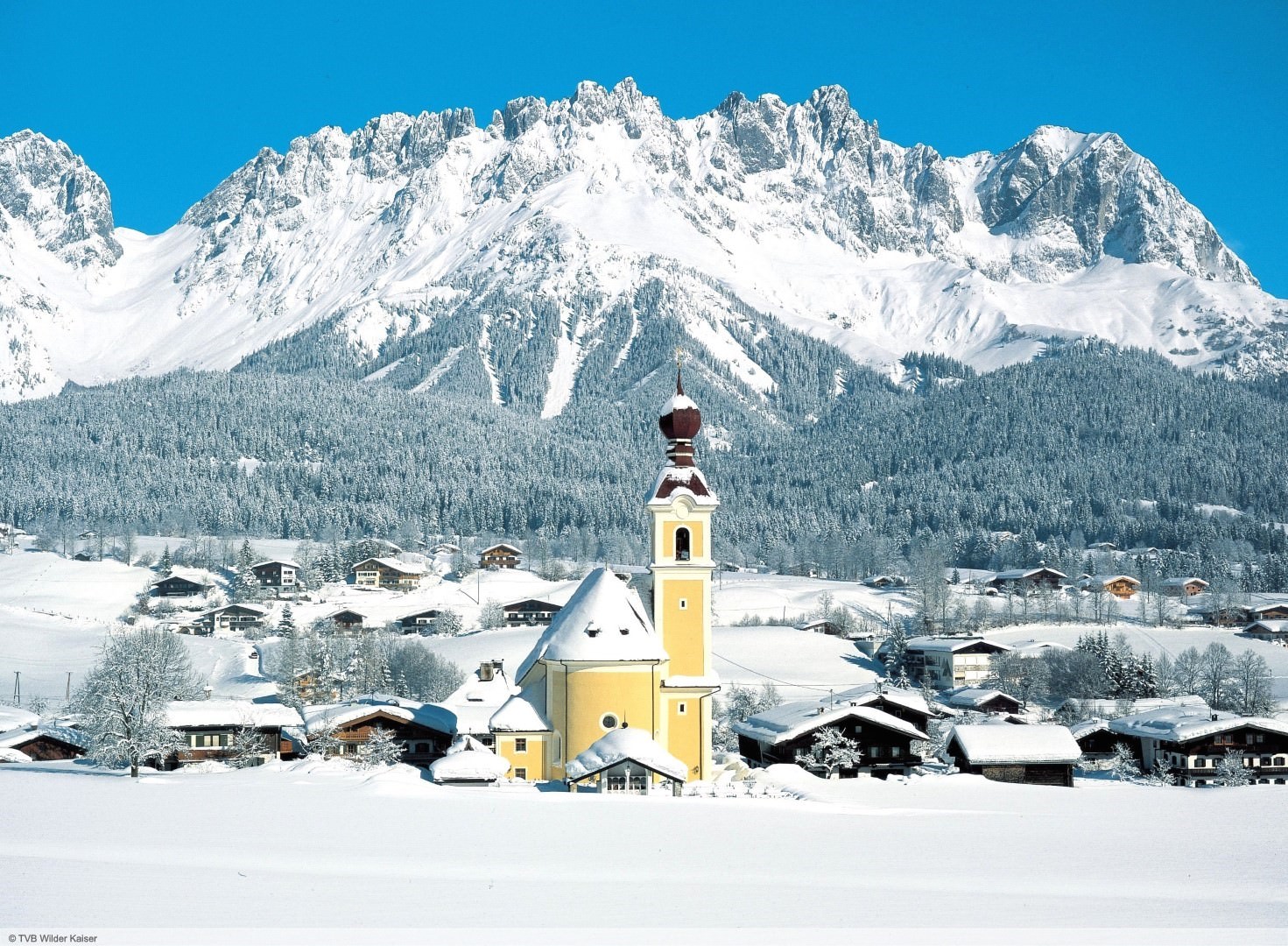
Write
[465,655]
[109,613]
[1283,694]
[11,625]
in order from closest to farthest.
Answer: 1. [1283,694]
2. [465,655]
3. [11,625]
4. [109,613]

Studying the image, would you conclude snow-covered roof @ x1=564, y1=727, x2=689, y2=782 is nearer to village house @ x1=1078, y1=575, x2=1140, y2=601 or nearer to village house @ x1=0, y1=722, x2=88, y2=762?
village house @ x1=0, y1=722, x2=88, y2=762

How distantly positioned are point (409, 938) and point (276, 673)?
265 ft

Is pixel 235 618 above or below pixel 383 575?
below

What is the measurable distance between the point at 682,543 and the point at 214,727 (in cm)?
2272

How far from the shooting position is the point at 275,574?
159 meters

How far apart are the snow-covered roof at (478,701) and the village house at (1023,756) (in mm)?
19786

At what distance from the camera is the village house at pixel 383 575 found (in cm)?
15738

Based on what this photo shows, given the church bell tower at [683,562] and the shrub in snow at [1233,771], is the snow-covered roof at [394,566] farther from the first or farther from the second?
the shrub in snow at [1233,771]

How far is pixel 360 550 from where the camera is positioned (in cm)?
16775

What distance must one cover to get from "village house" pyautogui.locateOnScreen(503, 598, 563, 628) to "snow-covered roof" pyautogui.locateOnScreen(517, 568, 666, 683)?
270ft

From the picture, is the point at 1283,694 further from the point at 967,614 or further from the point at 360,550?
the point at 360,550

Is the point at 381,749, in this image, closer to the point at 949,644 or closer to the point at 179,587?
the point at 949,644

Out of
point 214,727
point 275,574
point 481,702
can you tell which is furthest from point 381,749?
point 275,574

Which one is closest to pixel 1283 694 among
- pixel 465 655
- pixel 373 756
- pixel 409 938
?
pixel 465 655
